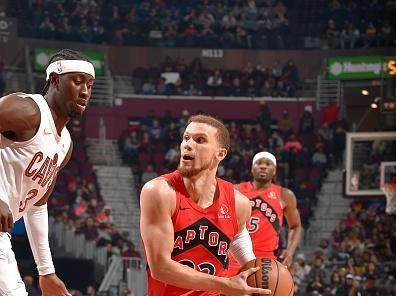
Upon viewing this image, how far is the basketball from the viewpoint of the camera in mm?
5309

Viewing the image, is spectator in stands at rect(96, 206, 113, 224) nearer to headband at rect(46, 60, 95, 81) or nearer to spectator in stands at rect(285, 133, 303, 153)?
spectator in stands at rect(285, 133, 303, 153)

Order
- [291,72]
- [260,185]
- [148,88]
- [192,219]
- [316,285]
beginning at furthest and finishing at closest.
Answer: [291,72] → [148,88] → [316,285] → [260,185] → [192,219]

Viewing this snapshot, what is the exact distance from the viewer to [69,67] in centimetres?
546

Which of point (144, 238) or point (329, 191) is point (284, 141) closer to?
point (329, 191)

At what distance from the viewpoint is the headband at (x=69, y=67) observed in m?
5.45

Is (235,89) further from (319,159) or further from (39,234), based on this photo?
(39,234)

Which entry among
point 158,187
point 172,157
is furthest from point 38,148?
point 172,157

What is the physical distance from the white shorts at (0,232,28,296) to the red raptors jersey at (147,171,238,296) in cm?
77

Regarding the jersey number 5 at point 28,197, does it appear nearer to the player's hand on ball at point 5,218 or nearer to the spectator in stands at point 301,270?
the player's hand on ball at point 5,218

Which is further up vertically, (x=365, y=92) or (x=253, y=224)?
(x=365, y=92)

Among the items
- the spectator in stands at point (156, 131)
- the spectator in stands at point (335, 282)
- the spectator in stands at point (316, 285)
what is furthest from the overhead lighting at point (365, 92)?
the spectator in stands at point (316, 285)

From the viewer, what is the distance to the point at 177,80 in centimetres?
2367

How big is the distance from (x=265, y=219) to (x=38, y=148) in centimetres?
552

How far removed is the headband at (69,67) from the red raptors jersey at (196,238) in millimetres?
870
